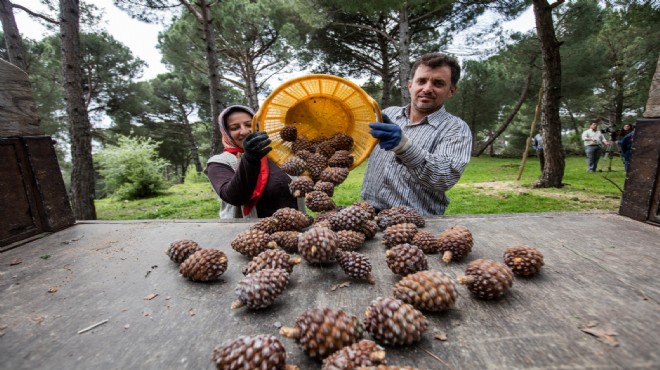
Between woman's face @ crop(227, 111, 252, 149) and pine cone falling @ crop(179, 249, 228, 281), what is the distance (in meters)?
1.98

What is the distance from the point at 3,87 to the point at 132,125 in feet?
83.4

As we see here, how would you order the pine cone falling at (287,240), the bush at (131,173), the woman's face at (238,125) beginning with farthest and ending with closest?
the bush at (131,173) → the woman's face at (238,125) → the pine cone falling at (287,240)

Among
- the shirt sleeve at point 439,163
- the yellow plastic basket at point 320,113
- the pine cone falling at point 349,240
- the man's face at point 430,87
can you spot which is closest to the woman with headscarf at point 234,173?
the yellow plastic basket at point 320,113

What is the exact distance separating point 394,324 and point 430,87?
2714 millimetres

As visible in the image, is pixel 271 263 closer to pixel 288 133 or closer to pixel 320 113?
pixel 288 133

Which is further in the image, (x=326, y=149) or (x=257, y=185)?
(x=257, y=185)

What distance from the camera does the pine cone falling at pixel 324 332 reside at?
41.5 inches

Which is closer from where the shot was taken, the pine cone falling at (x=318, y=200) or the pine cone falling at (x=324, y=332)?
the pine cone falling at (x=324, y=332)

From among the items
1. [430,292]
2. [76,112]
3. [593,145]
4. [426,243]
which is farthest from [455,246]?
[593,145]

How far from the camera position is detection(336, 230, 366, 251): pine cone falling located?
1.92m

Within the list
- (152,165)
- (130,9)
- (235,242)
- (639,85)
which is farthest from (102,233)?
(639,85)

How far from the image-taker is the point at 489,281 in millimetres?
1354

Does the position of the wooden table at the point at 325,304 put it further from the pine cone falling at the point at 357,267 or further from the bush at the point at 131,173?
the bush at the point at 131,173

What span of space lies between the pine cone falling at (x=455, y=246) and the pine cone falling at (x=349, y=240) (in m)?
0.53
